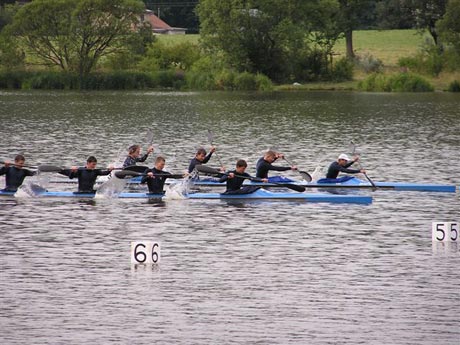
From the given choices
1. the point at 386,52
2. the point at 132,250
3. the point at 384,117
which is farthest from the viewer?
the point at 386,52

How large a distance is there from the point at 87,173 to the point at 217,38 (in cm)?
6105

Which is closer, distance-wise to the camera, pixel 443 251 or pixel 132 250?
pixel 132 250

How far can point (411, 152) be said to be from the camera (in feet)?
145

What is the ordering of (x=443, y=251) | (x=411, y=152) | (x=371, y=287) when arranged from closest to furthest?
1. (x=371, y=287)
2. (x=443, y=251)
3. (x=411, y=152)

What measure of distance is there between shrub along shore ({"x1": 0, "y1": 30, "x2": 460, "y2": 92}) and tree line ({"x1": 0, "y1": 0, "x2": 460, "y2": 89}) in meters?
0.19

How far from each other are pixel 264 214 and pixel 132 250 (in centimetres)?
709

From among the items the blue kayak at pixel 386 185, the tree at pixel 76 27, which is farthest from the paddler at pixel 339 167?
the tree at pixel 76 27

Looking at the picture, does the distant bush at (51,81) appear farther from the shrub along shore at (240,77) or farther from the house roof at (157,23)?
the house roof at (157,23)

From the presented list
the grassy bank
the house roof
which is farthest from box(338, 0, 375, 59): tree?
the house roof

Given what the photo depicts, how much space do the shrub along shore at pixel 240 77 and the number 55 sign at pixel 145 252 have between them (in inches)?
2593

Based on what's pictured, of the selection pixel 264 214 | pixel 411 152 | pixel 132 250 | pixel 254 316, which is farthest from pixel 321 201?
pixel 411 152

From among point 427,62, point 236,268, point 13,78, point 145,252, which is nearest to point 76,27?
point 13,78

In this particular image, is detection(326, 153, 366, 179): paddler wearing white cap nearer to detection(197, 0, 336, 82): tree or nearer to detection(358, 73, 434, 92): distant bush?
detection(358, 73, 434, 92): distant bush

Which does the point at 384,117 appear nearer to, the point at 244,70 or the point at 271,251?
the point at 244,70
